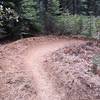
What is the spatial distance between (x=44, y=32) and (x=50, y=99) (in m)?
13.0

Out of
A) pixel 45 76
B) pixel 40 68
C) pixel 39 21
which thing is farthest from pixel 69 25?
pixel 45 76

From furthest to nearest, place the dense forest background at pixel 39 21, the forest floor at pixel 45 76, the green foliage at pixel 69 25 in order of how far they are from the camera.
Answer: the green foliage at pixel 69 25, the dense forest background at pixel 39 21, the forest floor at pixel 45 76

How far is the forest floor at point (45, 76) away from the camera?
28.7 feet

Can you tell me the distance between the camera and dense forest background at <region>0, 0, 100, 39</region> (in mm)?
17906

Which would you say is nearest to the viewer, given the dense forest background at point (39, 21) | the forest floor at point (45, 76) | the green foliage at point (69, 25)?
the forest floor at point (45, 76)

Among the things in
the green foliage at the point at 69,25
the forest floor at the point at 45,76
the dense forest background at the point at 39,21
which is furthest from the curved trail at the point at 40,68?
the green foliage at the point at 69,25

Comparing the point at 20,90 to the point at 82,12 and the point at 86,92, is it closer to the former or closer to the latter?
the point at 86,92

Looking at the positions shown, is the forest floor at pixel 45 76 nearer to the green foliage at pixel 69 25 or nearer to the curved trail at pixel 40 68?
the curved trail at pixel 40 68

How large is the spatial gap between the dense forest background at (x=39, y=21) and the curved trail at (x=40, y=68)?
2373 millimetres

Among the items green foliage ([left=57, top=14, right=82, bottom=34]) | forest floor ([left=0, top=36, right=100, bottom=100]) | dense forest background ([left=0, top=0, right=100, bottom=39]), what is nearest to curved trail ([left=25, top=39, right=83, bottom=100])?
forest floor ([left=0, top=36, right=100, bottom=100])

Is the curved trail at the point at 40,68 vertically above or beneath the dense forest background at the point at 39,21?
beneath

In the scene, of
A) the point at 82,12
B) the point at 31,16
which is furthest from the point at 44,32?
the point at 82,12

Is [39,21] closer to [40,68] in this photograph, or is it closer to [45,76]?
Answer: [40,68]

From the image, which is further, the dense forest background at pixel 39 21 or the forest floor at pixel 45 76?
the dense forest background at pixel 39 21
